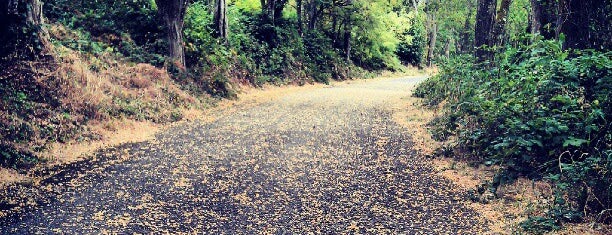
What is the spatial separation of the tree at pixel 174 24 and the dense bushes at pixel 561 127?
965 cm

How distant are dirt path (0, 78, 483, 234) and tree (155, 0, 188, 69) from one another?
5.35m

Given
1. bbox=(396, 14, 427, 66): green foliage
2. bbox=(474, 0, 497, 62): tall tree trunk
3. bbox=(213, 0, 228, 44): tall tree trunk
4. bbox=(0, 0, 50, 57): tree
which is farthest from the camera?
bbox=(396, 14, 427, 66): green foliage

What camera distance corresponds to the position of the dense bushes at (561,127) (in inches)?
187

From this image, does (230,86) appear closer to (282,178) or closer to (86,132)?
(86,132)

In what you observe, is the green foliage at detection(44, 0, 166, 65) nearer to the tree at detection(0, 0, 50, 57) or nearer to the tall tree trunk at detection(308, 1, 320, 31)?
the tree at detection(0, 0, 50, 57)

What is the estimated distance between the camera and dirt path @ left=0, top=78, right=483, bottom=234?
16.0 ft

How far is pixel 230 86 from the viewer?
636 inches

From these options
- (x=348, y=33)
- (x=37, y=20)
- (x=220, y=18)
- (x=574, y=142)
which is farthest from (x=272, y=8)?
(x=574, y=142)

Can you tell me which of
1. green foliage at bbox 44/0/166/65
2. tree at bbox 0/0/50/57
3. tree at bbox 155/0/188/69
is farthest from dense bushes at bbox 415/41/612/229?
tree at bbox 155/0/188/69

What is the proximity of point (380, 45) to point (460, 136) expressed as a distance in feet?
87.0

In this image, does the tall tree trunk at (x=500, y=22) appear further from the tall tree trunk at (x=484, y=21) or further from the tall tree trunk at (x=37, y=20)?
the tall tree trunk at (x=37, y=20)

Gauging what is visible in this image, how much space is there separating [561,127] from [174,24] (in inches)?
454

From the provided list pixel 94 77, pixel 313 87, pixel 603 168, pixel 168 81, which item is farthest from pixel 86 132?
pixel 313 87

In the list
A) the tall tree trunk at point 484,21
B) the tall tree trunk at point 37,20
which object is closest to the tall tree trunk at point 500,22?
the tall tree trunk at point 484,21
